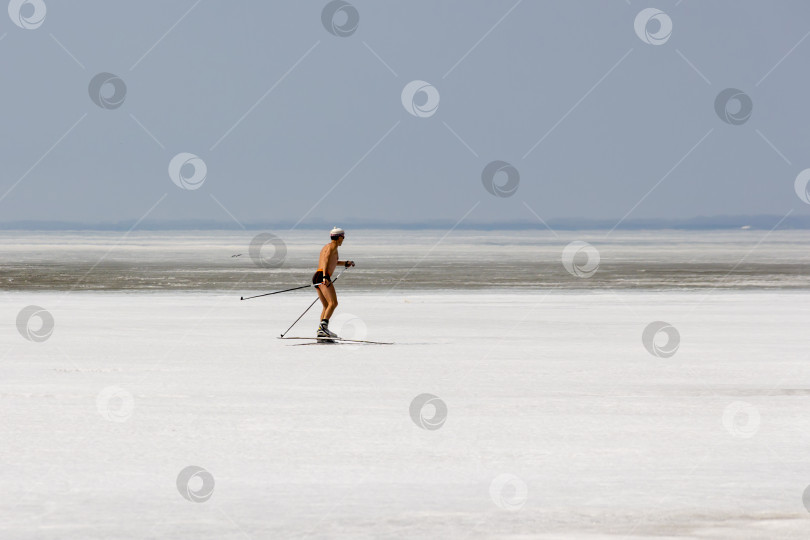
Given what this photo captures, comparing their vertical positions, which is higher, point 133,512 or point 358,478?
point 358,478

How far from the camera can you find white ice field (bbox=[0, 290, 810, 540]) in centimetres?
730

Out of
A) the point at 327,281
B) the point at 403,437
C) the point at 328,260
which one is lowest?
the point at 403,437

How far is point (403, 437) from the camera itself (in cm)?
1002

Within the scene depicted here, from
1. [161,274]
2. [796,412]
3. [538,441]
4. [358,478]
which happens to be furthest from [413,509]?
[161,274]

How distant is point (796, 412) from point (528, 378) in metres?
3.38

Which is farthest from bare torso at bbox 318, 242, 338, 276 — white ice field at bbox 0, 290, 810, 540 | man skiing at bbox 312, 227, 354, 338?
white ice field at bbox 0, 290, 810, 540

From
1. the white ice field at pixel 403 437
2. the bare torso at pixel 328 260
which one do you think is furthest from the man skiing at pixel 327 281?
the white ice field at pixel 403 437

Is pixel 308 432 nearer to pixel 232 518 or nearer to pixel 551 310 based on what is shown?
pixel 232 518

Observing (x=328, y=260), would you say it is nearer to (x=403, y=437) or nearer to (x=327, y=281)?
(x=327, y=281)

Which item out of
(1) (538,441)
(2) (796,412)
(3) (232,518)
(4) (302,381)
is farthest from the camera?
(4) (302,381)

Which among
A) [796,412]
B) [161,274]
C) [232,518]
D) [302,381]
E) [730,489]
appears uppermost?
[161,274]

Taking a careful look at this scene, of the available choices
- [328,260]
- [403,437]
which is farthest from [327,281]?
[403,437]

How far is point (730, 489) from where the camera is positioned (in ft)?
26.4

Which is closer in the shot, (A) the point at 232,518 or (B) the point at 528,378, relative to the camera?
(A) the point at 232,518
